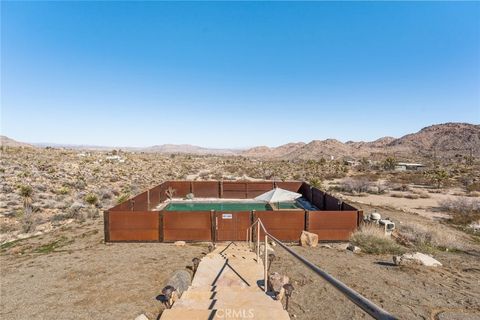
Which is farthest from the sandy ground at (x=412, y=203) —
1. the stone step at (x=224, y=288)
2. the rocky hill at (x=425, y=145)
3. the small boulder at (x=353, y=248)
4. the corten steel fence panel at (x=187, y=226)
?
the rocky hill at (x=425, y=145)

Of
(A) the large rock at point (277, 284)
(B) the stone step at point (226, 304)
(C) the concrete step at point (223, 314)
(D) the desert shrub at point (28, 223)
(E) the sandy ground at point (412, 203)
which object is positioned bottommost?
(E) the sandy ground at point (412, 203)

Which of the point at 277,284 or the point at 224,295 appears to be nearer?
the point at 224,295

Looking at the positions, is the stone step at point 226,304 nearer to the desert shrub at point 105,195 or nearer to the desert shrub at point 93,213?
the desert shrub at point 93,213

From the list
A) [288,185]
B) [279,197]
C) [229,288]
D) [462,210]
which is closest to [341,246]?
[279,197]

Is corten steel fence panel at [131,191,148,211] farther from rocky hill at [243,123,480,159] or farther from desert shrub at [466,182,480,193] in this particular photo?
rocky hill at [243,123,480,159]

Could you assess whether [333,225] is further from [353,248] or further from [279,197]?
[279,197]

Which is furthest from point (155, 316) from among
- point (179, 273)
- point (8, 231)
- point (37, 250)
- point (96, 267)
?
point (8, 231)

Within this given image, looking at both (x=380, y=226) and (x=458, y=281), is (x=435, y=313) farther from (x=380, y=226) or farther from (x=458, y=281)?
(x=380, y=226)
